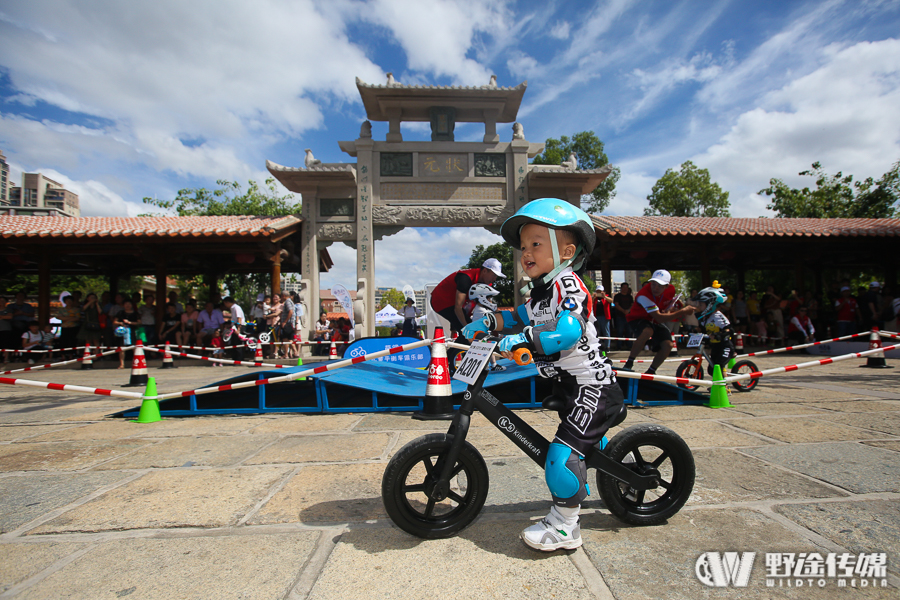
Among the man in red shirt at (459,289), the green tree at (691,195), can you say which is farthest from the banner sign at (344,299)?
the green tree at (691,195)

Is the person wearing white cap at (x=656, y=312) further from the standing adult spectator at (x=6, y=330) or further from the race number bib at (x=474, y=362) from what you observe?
the standing adult spectator at (x=6, y=330)

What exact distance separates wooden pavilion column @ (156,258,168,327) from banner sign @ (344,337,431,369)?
8664 mm

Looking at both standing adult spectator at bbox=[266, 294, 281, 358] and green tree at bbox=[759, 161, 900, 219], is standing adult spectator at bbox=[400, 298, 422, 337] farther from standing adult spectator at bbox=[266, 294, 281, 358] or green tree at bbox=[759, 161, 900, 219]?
green tree at bbox=[759, 161, 900, 219]

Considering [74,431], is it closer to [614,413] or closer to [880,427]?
[614,413]

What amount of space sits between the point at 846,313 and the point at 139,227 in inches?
758

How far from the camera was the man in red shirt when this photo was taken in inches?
215

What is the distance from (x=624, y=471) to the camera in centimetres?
201

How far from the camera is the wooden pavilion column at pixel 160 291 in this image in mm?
12273

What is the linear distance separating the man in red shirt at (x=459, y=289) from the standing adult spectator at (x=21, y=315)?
12.4 meters

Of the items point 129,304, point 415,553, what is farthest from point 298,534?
point 129,304

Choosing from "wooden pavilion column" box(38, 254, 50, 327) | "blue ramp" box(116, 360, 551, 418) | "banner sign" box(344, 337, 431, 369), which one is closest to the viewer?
"blue ramp" box(116, 360, 551, 418)

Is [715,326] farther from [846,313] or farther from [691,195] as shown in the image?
[691,195]

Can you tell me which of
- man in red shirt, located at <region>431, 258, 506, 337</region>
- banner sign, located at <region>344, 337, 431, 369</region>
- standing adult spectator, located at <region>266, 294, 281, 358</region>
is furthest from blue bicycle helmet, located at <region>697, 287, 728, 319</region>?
standing adult spectator, located at <region>266, 294, 281, 358</region>

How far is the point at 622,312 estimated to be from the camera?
40.8 ft
